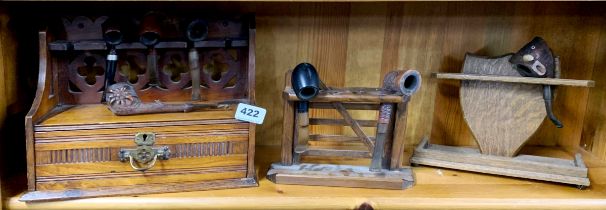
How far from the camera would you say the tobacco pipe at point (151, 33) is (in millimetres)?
962

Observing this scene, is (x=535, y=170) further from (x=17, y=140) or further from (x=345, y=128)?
(x=17, y=140)

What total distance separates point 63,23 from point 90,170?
270 millimetres

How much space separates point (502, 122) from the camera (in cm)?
107

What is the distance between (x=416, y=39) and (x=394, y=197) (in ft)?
1.24

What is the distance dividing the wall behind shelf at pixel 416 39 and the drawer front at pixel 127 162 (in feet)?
0.86

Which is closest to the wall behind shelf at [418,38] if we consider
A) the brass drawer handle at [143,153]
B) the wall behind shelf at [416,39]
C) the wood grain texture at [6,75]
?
the wall behind shelf at [416,39]

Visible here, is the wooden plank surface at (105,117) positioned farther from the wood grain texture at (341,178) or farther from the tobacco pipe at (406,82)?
the tobacco pipe at (406,82)

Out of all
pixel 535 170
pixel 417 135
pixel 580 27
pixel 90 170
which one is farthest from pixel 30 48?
pixel 580 27

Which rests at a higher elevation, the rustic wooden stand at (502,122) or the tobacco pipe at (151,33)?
the tobacco pipe at (151,33)

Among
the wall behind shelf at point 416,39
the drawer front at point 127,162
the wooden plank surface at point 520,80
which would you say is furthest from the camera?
the wall behind shelf at point 416,39

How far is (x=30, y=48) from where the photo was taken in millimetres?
991

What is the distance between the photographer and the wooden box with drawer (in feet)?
2.88

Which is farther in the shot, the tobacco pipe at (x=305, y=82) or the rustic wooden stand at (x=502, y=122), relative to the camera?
the rustic wooden stand at (x=502, y=122)

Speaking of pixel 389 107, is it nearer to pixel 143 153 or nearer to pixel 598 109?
pixel 143 153
